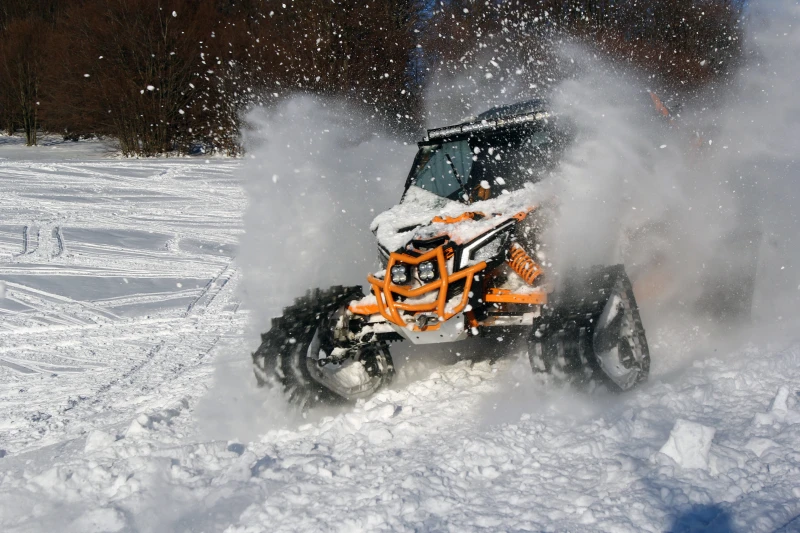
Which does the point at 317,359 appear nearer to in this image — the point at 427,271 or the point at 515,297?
the point at 427,271

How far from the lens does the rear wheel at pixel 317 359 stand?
543cm

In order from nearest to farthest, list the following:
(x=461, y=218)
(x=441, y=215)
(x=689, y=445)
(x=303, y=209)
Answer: (x=689, y=445) < (x=461, y=218) < (x=441, y=215) < (x=303, y=209)

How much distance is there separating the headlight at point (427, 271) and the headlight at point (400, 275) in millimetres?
121

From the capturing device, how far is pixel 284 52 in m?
22.2

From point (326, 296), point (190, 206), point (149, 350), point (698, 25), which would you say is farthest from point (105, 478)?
point (698, 25)

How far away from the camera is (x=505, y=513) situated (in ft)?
11.6

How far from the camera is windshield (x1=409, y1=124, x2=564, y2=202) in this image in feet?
21.2

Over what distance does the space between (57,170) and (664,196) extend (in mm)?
19795

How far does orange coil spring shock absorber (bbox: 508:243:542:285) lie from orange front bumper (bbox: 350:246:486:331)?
420 mm

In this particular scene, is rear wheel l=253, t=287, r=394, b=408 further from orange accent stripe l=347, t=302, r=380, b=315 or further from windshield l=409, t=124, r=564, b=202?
windshield l=409, t=124, r=564, b=202

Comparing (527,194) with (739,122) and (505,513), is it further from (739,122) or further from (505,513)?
(739,122)

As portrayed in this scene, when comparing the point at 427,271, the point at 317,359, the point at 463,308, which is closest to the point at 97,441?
the point at 317,359

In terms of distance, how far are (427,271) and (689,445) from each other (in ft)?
6.88

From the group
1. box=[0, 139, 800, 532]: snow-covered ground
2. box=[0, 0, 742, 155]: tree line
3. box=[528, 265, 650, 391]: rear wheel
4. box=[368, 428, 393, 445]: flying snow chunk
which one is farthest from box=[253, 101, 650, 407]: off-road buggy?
box=[0, 0, 742, 155]: tree line
